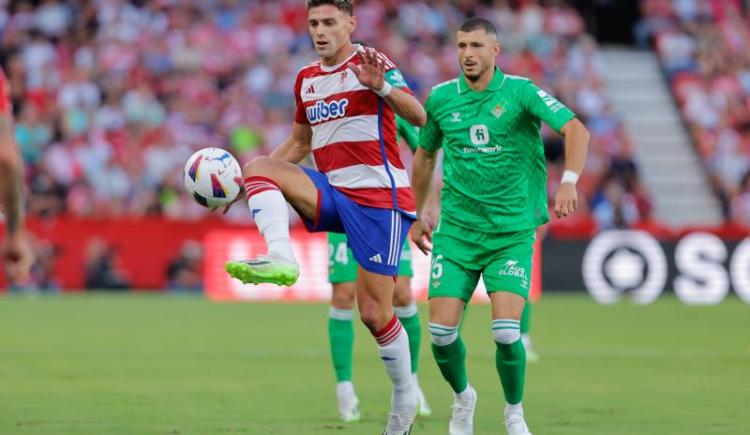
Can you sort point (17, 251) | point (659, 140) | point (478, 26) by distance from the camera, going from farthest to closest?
1. point (659, 140)
2. point (478, 26)
3. point (17, 251)

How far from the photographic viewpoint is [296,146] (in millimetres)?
8680

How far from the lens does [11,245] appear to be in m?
5.61

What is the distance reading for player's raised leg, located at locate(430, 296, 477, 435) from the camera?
8555 mm

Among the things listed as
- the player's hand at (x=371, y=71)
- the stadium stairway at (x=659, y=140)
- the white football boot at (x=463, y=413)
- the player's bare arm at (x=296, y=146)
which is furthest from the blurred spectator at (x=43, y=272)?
the player's hand at (x=371, y=71)

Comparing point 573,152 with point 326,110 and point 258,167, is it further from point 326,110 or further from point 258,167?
point 258,167

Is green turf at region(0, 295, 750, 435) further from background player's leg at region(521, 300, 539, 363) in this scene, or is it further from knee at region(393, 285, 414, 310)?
knee at region(393, 285, 414, 310)

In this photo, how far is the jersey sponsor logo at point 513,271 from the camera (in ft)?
28.0

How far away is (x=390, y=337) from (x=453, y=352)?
55 cm

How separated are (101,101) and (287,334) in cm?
1020

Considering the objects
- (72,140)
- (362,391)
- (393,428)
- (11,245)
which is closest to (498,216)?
(393,428)

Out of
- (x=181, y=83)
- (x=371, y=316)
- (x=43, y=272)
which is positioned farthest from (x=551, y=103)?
(x=181, y=83)

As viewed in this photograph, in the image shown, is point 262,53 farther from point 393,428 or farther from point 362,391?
point 393,428

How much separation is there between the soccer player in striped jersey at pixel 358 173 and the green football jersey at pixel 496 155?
0.54m

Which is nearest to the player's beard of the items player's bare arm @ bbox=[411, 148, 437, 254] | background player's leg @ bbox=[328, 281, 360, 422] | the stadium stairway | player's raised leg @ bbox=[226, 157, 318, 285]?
player's bare arm @ bbox=[411, 148, 437, 254]
